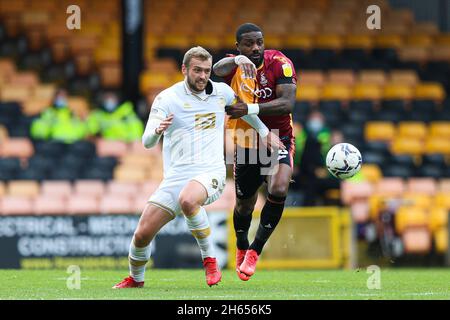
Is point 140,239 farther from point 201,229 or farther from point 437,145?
point 437,145

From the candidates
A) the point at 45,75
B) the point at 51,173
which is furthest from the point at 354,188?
the point at 45,75

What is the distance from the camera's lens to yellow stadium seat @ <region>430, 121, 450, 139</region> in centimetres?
2258

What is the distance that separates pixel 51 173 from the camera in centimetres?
1945

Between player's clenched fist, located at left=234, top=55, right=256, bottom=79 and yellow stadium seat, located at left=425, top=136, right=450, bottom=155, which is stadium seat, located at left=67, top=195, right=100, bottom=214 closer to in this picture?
yellow stadium seat, located at left=425, top=136, right=450, bottom=155

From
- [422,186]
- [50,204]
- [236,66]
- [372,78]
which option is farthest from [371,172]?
[236,66]

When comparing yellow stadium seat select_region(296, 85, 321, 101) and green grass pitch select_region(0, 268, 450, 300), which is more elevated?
yellow stadium seat select_region(296, 85, 321, 101)

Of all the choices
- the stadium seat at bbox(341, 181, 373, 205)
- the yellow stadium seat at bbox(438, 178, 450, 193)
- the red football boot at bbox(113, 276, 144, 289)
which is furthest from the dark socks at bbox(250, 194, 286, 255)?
the yellow stadium seat at bbox(438, 178, 450, 193)

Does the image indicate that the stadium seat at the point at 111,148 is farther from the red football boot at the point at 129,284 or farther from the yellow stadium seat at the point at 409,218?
the red football boot at the point at 129,284

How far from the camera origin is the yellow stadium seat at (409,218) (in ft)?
60.8

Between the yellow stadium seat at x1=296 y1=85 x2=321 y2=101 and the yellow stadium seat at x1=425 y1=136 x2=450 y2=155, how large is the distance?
235 cm

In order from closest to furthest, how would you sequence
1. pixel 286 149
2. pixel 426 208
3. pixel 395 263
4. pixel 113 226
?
pixel 286 149 < pixel 113 226 < pixel 395 263 < pixel 426 208

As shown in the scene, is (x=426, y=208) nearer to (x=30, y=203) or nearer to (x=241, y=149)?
(x=30, y=203)

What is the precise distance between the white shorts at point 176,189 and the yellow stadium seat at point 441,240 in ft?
26.7
